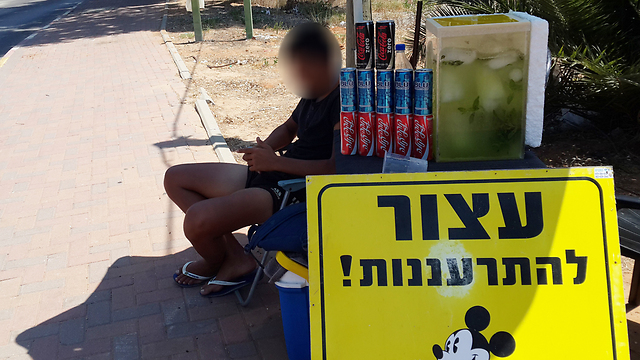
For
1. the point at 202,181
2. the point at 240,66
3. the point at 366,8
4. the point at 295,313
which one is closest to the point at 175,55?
the point at 240,66

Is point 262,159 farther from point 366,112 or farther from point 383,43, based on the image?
point 383,43

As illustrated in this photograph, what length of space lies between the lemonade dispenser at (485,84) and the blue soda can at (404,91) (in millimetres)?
95

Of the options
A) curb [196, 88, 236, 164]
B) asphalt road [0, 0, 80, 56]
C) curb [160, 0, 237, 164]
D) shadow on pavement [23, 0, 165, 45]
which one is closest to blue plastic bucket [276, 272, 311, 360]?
curb [160, 0, 237, 164]

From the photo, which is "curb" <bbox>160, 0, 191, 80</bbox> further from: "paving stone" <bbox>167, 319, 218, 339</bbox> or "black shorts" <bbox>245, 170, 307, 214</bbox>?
"paving stone" <bbox>167, 319, 218, 339</bbox>

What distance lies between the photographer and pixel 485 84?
1.92 meters

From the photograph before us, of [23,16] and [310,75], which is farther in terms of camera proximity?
[23,16]

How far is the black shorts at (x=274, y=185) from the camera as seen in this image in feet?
8.70

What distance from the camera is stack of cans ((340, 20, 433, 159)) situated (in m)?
1.96

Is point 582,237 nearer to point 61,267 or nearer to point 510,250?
point 510,250

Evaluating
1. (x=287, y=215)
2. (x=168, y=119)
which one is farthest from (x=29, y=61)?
(x=287, y=215)

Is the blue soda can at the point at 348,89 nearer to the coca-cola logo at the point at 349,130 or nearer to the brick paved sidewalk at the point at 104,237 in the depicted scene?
the coca-cola logo at the point at 349,130

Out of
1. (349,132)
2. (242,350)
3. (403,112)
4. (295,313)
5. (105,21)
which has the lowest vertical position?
(242,350)

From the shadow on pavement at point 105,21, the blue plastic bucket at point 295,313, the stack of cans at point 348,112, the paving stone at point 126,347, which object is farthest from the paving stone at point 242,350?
the shadow on pavement at point 105,21

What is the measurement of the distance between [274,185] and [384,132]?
84cm
